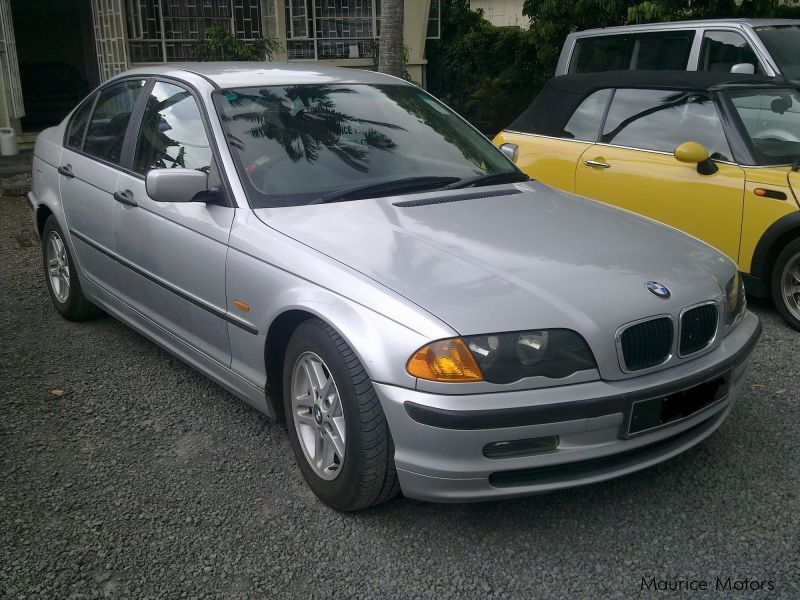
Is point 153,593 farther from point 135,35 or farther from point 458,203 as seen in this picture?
point 135,35

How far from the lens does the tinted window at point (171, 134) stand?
4133 millimetres

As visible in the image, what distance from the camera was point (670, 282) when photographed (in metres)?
3.23

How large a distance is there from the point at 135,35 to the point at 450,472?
13.4 metres

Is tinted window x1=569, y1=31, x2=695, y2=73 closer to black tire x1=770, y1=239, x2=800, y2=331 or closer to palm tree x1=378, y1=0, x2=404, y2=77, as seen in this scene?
palm tree x1=378, y1=0, x2=404, y2=77

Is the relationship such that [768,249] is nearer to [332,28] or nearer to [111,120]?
[111,120]

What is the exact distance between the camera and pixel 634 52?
828cm

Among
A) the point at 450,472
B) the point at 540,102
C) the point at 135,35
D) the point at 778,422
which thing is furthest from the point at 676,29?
the point at 135,35

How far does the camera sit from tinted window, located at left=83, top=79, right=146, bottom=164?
4.84m

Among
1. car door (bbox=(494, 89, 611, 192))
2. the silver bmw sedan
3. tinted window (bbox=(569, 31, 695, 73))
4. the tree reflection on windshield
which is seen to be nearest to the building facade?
tinted window (bbox=(569, 31, 695, 73))

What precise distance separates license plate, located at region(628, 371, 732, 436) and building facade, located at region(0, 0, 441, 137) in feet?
38.8

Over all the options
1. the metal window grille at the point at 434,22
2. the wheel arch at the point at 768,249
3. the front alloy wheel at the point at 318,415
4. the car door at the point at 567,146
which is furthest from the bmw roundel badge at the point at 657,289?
the metal window grille at the point at 434,22

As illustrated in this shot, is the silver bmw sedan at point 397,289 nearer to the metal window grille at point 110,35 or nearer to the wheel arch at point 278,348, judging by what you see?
the wheel arch at point 278,348

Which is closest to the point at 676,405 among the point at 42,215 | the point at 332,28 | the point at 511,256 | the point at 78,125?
the point at 511,256

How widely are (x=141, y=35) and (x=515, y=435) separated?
44.1 feet
